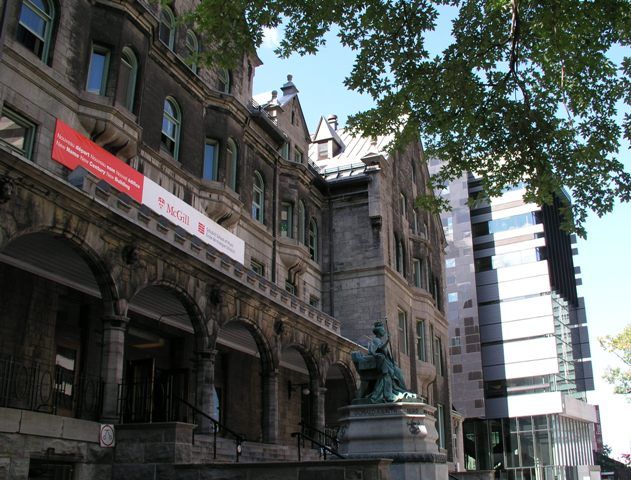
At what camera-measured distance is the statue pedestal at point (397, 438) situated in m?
16.0

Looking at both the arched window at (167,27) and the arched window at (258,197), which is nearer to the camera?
the arched window at (167,27)

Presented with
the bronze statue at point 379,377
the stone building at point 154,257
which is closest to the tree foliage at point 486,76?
the stone building at point 154,257

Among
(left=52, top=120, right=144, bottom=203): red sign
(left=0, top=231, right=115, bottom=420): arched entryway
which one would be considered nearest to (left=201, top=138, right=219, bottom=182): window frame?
(left=52, top=120, right=144, bottom=203): red sign

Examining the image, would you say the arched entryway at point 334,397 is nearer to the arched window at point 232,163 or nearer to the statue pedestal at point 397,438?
the arched window at point 232,163

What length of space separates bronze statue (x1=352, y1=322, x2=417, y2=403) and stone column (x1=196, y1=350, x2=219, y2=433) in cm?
399

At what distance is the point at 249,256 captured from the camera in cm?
2925

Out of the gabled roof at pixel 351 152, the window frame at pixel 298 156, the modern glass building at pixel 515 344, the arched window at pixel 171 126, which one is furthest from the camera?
the modern glass building at pixel 515 344

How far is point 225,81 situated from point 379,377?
1624 cm

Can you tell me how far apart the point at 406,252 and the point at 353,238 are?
4.71m

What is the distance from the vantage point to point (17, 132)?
18484 mm

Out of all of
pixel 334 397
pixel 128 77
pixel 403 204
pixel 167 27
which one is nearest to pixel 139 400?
pixel 128 77

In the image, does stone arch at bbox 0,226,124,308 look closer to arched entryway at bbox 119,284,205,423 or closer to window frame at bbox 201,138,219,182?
arched entryway at bbox 119,284,205,423

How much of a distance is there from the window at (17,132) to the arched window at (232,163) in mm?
10314

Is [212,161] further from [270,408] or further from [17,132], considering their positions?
[270,408]
